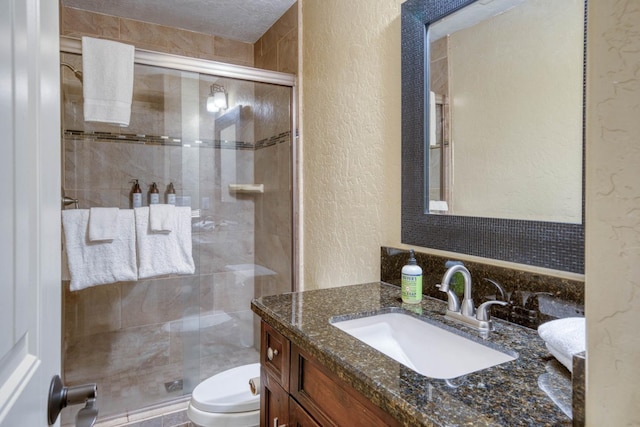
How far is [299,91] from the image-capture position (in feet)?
7.21

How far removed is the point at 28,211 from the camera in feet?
1.50

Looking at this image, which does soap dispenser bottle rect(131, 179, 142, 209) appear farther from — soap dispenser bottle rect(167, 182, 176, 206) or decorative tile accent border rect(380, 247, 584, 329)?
decorative tile accent border rect(380, 247, 584, 329)

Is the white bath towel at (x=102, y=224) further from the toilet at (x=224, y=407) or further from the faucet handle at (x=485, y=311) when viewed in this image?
the faucet handle at (x=485, y=311)

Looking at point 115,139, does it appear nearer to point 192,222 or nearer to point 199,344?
point 192,222

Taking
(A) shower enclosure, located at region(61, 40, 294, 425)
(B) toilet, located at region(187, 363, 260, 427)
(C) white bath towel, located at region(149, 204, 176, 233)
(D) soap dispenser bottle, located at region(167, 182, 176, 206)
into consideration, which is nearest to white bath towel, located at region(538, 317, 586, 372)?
(B) toilet, located at region(187, 363, 260, 427)

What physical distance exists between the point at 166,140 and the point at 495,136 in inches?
77.9

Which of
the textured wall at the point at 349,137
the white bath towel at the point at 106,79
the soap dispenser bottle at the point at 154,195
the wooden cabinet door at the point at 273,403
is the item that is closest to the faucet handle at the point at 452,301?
the textured wall at the point at 349,137

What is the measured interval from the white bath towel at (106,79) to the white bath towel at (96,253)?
1.70ft

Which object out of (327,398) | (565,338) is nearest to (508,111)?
(565,338)

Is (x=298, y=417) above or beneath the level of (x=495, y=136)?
beneath

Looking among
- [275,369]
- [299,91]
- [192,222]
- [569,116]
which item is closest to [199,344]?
[192,222]

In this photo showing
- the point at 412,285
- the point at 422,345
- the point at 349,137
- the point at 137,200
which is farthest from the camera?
the point at 137,200

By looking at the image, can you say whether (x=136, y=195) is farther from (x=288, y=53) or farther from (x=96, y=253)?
(x=288, y=53)

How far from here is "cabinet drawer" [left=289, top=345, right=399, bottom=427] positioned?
27.3 inches
